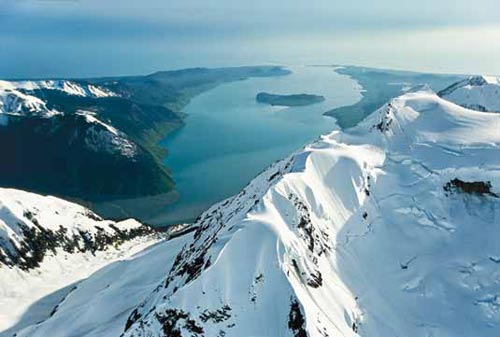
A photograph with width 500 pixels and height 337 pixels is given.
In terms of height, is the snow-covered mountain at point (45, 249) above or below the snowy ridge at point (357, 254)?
below

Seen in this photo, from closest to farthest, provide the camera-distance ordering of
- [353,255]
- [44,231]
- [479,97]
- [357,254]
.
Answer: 1. [353,255]
2. [357,254]
3. [479,97]
4. [44,231]

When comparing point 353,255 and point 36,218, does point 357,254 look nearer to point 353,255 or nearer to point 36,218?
point 353,255

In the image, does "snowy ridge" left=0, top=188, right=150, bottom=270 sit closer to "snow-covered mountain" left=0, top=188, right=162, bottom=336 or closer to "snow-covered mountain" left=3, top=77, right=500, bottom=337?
"snow-covered mountain" left=0, top=188, right=162, bottom=336

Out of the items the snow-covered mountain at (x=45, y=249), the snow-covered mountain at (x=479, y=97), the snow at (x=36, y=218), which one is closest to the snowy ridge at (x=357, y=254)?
the snow-covered mountain at (x=45, y=249)

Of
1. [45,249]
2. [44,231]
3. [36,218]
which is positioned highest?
[36,218]

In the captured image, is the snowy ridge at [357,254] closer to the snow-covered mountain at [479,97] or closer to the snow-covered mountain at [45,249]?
the snow-covered mountain at [45,249]

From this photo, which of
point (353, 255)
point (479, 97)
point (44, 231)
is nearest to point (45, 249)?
point (44, 231)

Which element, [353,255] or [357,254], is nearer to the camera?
[353,255]
